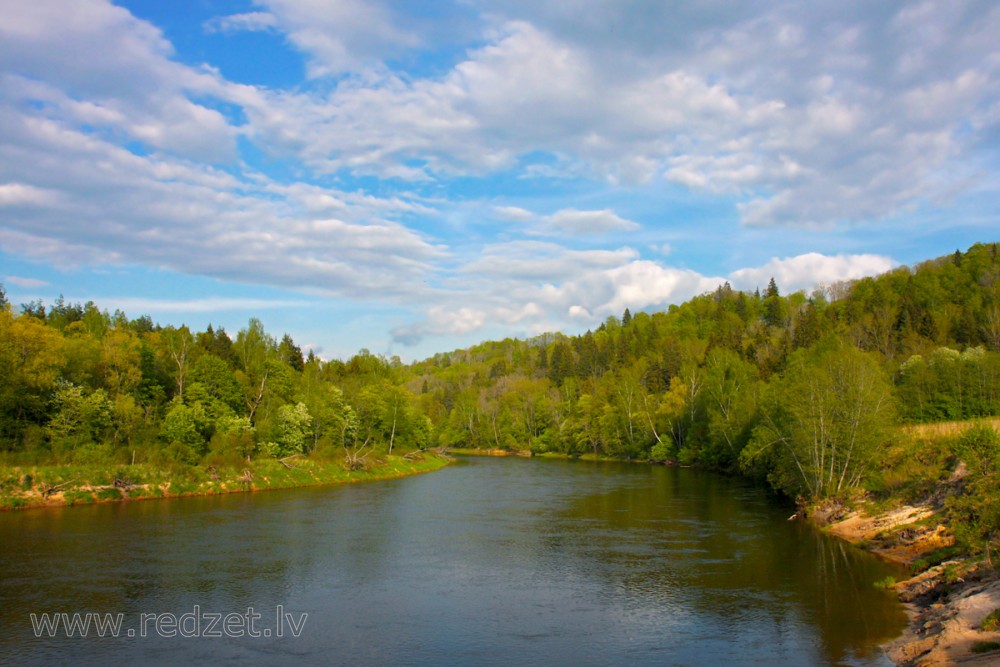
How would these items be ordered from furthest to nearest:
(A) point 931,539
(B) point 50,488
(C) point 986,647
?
(B) point 50,488 → (A) point 931,539 → (C) point 986,647

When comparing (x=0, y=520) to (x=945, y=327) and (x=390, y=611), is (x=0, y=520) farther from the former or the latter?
(x=945, y=327)

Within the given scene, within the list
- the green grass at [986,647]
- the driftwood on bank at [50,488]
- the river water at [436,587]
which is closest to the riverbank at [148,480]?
the driftwood on bank at [50,488]

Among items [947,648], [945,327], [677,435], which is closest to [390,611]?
[947,648]

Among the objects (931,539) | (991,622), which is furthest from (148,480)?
(991,622)

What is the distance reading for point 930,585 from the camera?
22109 millimetres

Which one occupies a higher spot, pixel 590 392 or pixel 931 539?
pixel 590 392

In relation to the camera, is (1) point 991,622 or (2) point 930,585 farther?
(2) point 930,585

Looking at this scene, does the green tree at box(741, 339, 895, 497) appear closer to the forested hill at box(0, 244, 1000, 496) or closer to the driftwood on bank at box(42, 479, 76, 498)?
the forested hill at box(0, 244, 1000, 496)

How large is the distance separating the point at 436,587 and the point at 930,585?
17.9 m

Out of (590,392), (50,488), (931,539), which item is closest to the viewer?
(931,539)

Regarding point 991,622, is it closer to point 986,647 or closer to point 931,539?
point 986,647

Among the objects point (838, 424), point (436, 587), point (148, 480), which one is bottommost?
point (436, 587)

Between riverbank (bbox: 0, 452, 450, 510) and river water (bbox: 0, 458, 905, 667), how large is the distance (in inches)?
94.5

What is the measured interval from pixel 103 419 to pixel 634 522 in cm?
4266
